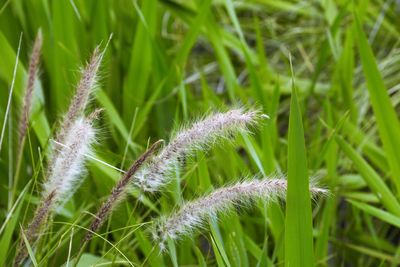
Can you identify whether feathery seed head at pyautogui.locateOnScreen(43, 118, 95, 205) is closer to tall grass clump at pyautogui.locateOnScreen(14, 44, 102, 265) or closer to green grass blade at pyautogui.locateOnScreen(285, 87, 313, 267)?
tall grass clump at pyautogui.locateOnScreen(14, 44, 102, 265)

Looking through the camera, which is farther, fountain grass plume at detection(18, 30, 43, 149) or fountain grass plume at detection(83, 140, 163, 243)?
fountain grass plume at detection(18, 30, 43, 149)

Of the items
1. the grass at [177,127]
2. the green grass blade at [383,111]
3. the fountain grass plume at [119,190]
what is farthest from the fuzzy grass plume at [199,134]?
the green grass blade at [383,111]

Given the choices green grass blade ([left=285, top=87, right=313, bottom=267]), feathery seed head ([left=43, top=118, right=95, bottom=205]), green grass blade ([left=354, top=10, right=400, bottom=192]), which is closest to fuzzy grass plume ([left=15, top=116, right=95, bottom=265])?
feathery seed head ([left=43, top=118, right=95, bottom=205])

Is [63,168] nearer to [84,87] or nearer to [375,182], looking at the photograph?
[84,87]

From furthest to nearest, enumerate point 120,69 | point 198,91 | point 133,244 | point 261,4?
1. point 261,4
2. point 198,91
3. point 120,69
4. point 133,244

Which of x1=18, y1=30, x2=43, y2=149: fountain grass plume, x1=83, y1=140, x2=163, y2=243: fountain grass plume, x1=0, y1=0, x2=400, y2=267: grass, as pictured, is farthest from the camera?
x1=0, y1=0, x2=400, y2=267: grass

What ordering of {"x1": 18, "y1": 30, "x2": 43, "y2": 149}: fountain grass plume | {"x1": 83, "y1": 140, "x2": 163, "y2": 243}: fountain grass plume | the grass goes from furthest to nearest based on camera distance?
the grass < {"x1": 18, "y1": 30, "x2": 43, "y2": 149}: fountain grass plume < {"x1": 83, "y1": 140, "x2": 163, "y2": 243}: fountain grass plume

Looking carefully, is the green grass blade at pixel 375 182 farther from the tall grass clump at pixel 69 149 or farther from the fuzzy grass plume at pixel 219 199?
the tall grass clump at pixel 69 149

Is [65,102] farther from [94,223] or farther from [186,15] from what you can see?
[94,223]

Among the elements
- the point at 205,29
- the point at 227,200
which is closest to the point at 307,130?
the point at 205,29
